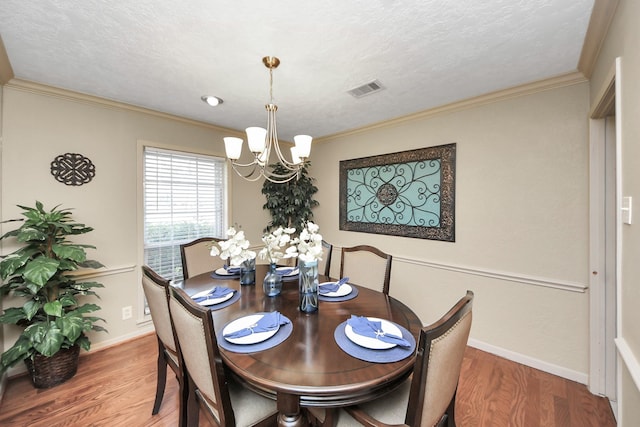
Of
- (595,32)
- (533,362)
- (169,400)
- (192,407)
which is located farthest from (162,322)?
(595,32)

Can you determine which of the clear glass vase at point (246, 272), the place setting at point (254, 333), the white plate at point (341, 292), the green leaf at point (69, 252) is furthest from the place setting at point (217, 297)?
the green leaf at point (69, 252)

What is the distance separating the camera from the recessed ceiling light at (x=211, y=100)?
2.39 m

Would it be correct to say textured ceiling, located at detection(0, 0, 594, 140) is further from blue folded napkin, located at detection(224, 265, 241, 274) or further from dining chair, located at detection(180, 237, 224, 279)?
blue folded napkin, located at detection(224, 265, 241, 274)

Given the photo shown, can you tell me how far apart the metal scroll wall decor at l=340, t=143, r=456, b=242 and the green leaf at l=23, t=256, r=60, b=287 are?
9.48ft

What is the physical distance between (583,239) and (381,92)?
204 centimetres

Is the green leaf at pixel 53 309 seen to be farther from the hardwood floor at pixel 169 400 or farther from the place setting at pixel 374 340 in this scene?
the place setting at pixel 374 340

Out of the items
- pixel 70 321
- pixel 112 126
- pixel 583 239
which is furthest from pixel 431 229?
pixel 112 126

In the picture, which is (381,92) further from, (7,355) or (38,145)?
(7,355)

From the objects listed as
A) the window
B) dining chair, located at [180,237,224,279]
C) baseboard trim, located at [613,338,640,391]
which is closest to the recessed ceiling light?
the window

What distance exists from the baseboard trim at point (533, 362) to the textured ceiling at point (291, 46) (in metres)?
2.38

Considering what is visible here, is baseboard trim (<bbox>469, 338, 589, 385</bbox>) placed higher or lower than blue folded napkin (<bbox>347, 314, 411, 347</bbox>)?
lower

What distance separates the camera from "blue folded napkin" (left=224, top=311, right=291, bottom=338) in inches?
47.5

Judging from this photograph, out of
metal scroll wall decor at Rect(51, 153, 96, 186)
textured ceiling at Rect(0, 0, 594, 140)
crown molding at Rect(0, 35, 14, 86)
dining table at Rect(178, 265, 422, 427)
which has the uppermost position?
textured ceiling at Rect(0, 0, 594, 140)

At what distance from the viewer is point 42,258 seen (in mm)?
1840
